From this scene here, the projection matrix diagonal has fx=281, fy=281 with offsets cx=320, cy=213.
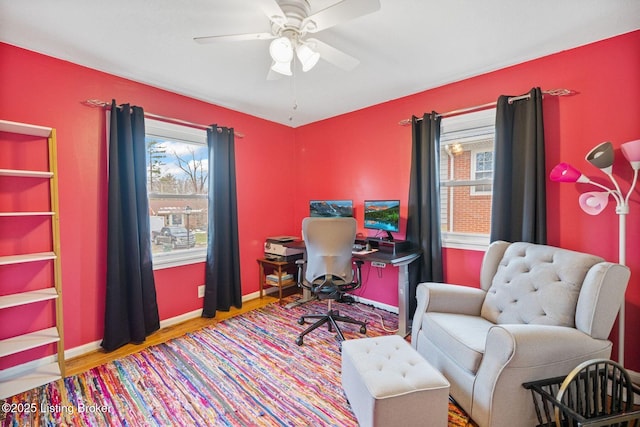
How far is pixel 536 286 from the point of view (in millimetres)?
1811

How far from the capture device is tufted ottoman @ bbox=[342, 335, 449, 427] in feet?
4.48

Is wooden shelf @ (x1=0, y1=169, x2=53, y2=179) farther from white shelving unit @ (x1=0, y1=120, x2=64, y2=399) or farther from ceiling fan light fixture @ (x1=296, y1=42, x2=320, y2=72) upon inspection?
ceiling fan light fixture @ (x1=296, y1=42, x2=320, y2=72)

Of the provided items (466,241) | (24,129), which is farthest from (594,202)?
(24,129)

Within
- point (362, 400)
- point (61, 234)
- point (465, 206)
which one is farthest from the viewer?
point (465, 206)

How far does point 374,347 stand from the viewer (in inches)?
70.1

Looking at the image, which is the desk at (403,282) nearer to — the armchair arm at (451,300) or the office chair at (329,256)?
the office chair at (329,256)

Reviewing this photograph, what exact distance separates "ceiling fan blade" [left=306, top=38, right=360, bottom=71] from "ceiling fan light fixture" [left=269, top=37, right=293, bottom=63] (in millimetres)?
173

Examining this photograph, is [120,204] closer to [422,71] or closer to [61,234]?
[61,234]

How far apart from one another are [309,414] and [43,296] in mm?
2009

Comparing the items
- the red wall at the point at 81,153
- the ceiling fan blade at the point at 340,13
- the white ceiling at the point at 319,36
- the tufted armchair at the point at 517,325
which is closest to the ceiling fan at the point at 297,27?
the ceiling fan blade at the point at 340,13

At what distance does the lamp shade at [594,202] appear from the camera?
1.86 metres

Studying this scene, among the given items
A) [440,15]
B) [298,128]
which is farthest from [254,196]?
[440,15]

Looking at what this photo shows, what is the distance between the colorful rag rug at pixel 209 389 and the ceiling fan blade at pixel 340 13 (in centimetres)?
219

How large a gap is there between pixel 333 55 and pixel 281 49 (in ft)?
1.23
